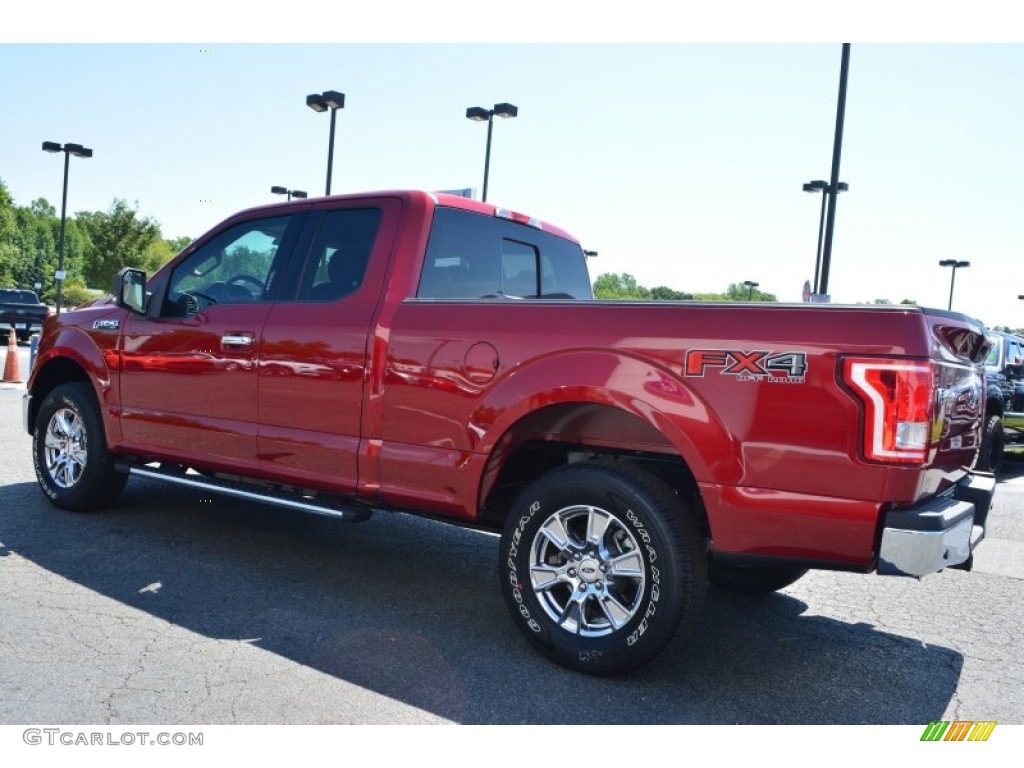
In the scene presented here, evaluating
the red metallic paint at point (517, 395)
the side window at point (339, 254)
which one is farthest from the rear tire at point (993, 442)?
the side window at point (339, 254)

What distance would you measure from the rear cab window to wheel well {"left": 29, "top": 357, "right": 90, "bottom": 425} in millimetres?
2813

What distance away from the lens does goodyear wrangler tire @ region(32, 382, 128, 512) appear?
540 centimetres

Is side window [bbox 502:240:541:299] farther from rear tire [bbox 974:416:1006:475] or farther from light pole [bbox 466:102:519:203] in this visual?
light pole [bbox 466:102:519:203]

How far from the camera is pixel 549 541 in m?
3.51

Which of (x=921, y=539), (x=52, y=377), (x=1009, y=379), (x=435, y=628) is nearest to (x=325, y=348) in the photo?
(x=435, y=628)

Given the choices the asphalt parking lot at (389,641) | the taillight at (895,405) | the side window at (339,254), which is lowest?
the asphalt parking lot at (389,641)

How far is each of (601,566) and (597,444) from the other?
1.72 ft

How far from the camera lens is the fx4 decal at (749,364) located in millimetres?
2945

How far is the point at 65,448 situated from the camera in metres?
5.61

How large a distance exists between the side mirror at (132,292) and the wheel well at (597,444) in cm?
256

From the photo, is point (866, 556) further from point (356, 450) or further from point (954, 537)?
point (356, 450)

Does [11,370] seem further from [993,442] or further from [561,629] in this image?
[993,442]

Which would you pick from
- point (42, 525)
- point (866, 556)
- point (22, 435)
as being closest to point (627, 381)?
point (866, 556)

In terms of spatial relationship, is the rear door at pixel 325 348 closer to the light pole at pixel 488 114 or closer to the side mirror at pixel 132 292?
the side mirror at pixel 132 292
